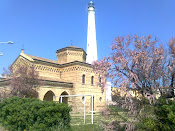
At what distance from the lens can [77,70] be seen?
27.7 metres

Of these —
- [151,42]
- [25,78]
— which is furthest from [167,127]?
[25,78]

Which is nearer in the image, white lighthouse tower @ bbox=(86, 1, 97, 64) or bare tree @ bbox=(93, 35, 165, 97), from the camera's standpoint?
bare tree @ bbox=(93, 35, 165, 97)

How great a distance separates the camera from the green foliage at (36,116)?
7.70 m

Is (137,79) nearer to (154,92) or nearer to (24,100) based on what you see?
(154,92)

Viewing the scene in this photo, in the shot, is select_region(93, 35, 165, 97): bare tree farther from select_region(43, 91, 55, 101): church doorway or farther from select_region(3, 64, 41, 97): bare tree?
select_region(43, 91, 55, 101): church doorway

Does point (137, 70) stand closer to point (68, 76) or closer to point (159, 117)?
point (159, 117)

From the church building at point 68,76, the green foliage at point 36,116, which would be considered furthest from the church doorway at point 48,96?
the green foliage at point 36,116

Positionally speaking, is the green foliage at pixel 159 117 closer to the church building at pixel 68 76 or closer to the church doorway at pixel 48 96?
the church building at pixel 68 76

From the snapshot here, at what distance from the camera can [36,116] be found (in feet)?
27.1

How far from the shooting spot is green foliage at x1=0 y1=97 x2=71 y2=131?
770cm

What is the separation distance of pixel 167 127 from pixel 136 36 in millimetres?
3343

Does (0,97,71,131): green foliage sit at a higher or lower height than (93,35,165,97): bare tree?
lower

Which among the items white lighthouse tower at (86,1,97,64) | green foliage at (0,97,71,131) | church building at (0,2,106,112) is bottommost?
green foliage at (0,97,71,131)

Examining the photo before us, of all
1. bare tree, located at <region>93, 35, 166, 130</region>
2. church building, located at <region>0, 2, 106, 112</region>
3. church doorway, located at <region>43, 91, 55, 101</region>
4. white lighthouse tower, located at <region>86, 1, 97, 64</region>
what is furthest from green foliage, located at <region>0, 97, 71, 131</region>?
white lighthouse tower, located at <region>86, 1, 97, 64</region>
